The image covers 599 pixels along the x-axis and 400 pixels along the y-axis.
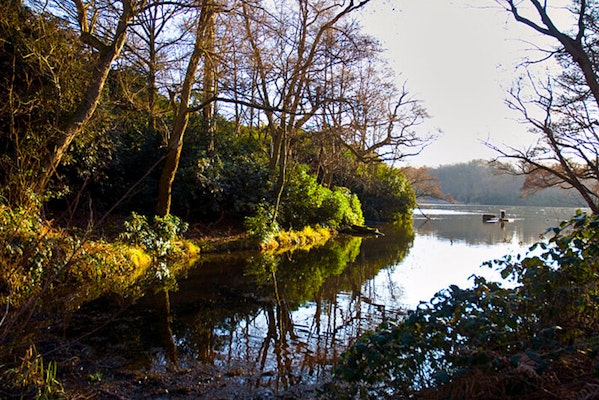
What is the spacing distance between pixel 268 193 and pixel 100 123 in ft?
21.5

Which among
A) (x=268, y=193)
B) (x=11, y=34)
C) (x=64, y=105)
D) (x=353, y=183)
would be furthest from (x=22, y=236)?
(x=353, y=183)

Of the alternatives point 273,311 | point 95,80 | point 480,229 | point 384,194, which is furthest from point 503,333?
point 384,194

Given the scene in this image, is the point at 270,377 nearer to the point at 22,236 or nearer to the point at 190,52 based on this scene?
the point at 22,236

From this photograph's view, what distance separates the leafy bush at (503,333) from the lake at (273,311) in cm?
44

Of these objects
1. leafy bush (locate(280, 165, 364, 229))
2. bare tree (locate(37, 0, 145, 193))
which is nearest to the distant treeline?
leafy bush (locate(280, 165, 364, 229))

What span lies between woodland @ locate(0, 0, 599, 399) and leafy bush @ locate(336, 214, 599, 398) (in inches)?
0.5

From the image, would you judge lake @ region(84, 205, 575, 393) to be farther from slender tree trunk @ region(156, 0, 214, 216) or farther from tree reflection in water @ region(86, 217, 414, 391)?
slender tree trunk @ region(156, 0, 214, 216)

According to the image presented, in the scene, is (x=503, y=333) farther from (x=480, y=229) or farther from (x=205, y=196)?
(x=480, y=229)

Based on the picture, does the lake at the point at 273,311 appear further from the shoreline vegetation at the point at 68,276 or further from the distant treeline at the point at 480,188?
the distant treeline at the point at 480,188

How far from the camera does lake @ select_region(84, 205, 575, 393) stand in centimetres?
467

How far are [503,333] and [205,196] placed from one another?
12.6 metres

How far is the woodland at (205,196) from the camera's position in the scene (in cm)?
289

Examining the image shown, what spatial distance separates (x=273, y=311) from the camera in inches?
269

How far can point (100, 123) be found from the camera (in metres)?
10.6
